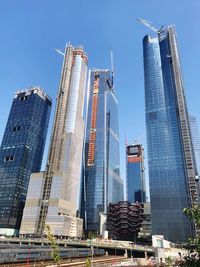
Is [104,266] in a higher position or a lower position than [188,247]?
lower

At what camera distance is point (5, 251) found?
3531 inches

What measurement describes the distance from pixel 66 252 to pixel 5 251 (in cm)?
3214

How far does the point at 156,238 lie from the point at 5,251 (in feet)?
407

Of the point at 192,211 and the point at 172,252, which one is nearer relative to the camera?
the point at 192,211

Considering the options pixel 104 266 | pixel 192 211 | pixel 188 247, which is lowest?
pixel 104 266

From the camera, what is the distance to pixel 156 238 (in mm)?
180875

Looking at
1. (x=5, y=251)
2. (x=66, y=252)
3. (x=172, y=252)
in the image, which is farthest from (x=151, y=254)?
(x=5, y=251)

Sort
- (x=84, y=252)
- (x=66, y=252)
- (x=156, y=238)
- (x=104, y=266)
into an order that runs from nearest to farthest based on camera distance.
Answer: (x=104, y=266)
(x=66, y=252)
(x=84, y=252)
(x=156, y=238)

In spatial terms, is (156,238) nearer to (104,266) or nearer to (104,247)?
(104,247)

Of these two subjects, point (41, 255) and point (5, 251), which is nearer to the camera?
point (5, 251)

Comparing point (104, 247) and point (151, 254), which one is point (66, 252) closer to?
point (104, 247)

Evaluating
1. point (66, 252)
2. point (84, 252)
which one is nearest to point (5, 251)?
point (66, 252)

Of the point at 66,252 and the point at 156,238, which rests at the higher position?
the point at 156,238

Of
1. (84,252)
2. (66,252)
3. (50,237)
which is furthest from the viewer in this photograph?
(84,252)
